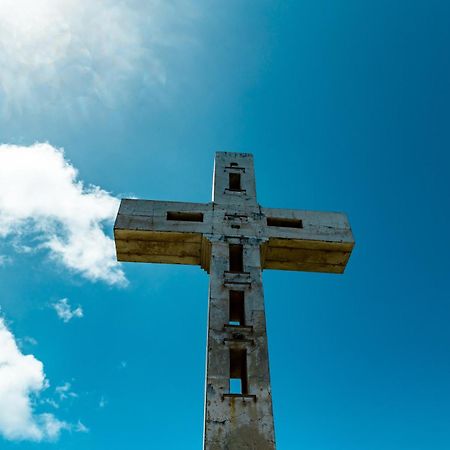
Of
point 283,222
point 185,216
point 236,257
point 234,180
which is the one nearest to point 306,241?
point 283,222

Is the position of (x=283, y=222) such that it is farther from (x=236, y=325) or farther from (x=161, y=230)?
(x=236, y=325)

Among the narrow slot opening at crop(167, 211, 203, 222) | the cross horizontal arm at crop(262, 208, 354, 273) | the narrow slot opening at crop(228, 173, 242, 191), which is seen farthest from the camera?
the narrow slot opening at crop(228, 173, 242, 191)

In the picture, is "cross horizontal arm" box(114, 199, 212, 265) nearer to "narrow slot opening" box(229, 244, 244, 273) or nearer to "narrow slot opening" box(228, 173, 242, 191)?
"narrow slot opening" box(229, 244, 244, 273)

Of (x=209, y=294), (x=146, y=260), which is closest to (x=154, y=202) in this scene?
(x=146, y=260)

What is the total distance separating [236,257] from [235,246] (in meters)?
0.29

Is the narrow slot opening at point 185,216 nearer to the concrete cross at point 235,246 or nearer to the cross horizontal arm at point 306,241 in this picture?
the concrete cross at point 235,246

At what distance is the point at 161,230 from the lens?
9.73m

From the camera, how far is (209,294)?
862 cm

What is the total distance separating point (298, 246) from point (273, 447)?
415 centimetres

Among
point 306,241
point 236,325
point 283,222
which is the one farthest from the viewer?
point 283,222

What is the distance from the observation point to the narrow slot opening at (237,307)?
28.1 feet

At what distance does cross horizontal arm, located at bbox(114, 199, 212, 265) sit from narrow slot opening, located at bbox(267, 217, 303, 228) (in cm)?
125

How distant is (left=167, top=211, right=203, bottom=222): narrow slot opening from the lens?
32.9 ft

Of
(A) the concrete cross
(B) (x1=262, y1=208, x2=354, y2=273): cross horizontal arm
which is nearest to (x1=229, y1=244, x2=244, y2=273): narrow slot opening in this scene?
(A) the concrete cross
